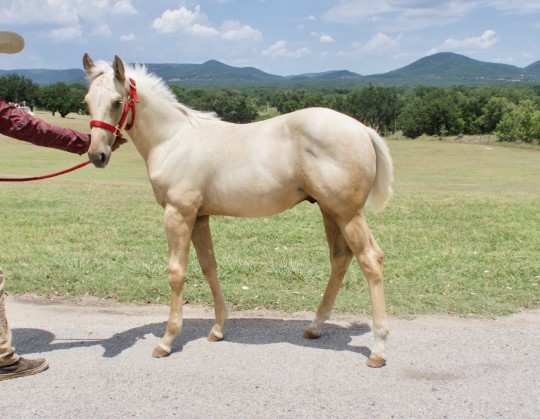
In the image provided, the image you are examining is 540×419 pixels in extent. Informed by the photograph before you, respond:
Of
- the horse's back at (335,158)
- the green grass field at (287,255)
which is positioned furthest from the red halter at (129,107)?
the green grass field at (287,255)

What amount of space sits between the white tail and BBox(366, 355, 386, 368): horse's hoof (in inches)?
51.4

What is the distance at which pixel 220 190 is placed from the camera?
15.1 ft

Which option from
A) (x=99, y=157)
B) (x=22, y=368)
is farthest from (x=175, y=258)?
(x=22, y=368)

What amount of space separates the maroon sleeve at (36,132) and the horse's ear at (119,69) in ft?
2.04

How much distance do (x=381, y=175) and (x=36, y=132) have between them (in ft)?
9.84

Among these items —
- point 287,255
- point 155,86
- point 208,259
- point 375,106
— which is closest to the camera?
point 155,86

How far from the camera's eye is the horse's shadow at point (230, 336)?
478 centimetres

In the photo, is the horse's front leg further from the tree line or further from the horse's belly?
the tree line

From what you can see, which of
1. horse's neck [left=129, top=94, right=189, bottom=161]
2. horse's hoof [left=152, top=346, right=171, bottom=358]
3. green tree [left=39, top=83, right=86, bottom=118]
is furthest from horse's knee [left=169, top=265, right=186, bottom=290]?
green tree [left=39, top=83, right=86, bottom=118]

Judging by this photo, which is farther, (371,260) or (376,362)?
(371,260)

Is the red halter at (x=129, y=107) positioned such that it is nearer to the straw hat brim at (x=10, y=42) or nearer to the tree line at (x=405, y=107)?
the straw hat brim at (x=10, y=42)

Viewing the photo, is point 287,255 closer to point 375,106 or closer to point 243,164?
point 243,164

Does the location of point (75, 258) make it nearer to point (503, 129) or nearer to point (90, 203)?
point (90, 203)

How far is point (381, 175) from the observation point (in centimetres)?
459
